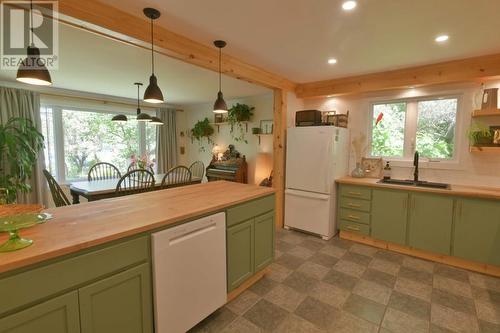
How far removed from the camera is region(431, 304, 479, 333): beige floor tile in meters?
1.77

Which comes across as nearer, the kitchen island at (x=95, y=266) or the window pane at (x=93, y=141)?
the kitchen island at (x=95, y=266)

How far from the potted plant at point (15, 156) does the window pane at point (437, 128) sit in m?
5.62

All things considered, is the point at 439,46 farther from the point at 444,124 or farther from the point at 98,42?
the point at 98,42

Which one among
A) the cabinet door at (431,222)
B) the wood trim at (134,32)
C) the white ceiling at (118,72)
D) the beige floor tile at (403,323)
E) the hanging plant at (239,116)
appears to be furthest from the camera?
the hanging plant at (239,116)

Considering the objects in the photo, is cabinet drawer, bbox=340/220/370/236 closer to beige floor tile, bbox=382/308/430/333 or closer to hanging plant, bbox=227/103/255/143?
beige floor tile, bbox=382/308/430/333

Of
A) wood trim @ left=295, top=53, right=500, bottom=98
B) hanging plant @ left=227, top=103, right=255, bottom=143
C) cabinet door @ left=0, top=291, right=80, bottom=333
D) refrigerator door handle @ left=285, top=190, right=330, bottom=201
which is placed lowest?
cabinet door @ left=0, top=291, right=80, bottom=333

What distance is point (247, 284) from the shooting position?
226cm

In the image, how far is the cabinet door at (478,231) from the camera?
245cm

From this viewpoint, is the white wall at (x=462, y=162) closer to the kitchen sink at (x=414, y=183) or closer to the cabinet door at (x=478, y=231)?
the kitchen sink at (x=414, y=183)

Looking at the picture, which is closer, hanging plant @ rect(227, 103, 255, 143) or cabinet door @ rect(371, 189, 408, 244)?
cabinet door @ rect(371, 189, 408, 244)

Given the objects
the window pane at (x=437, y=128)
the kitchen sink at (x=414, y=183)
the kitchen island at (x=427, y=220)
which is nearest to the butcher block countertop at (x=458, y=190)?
the kitchen island at (x=427, y=220)

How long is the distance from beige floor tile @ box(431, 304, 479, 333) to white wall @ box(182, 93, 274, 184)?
11.4ft

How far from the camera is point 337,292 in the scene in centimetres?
220

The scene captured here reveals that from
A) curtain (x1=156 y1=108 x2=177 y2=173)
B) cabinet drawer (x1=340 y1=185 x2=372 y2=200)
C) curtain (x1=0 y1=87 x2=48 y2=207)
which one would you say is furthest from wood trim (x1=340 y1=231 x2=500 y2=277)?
curtain (x1=0 y1=87 x2=48 y2=207)
